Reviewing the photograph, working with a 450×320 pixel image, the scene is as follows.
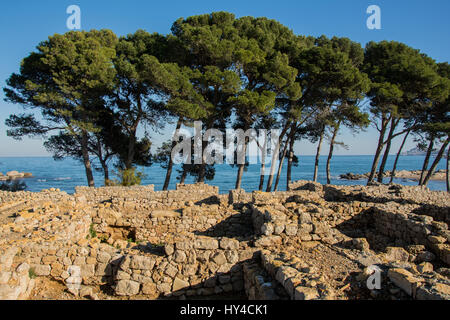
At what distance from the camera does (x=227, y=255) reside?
503cm

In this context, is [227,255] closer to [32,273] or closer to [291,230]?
[291,230]

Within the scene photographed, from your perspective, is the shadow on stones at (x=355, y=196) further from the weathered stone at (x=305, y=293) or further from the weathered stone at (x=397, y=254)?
the weathered stone at (x=305, y=293)

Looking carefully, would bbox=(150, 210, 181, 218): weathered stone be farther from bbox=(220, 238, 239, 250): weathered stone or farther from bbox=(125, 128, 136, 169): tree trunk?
bbox=(125, 128, 136, 169): tree trunk

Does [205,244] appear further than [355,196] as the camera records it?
No

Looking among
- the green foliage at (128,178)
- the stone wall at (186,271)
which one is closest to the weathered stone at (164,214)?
the stone wall at (186,271)

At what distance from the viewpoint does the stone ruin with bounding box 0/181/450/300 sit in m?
3.94

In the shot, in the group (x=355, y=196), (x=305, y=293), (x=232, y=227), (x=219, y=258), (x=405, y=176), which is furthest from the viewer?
(x=405, y=176)

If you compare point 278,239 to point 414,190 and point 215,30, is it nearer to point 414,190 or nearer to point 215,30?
point 414,190

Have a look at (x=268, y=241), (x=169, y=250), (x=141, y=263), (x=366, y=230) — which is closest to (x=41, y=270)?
(x=141, y=263)

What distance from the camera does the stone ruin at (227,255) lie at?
3.94 meters

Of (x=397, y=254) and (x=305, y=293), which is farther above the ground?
(x=305, y=293)

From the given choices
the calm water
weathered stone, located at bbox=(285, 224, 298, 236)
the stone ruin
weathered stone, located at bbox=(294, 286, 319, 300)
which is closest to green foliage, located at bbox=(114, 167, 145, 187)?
the calm water

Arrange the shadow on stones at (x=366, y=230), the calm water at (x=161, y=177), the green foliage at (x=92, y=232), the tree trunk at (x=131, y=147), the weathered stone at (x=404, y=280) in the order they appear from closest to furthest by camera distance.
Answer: the weathered stone at (x=404, y=280)
the shadow on stones at (x=366, y=230)
the green foliage at (x=92, y=232)
the tree trunk at (x=131, y=147)
the calm water at (x=161, y=177)
